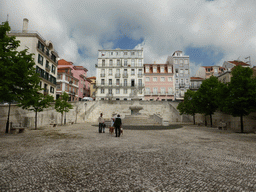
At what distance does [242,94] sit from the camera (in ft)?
58.0

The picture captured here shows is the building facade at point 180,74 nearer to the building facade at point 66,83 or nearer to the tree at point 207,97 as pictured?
the tree at point 207,97

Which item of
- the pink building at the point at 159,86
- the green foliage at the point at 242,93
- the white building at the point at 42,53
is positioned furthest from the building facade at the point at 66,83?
the green foliage at the point at 242,93

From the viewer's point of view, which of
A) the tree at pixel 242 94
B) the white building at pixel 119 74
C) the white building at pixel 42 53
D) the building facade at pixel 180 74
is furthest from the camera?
the building facade at pixel 180 74

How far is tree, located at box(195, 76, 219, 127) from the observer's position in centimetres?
2532

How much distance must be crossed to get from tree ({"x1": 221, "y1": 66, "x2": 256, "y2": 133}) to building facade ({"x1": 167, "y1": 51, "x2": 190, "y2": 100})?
41.4 m

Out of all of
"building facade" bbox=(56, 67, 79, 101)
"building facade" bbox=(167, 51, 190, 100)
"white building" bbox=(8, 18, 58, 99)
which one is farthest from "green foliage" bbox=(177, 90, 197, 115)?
"building facade" bbox=(56, 67, 79, 101)

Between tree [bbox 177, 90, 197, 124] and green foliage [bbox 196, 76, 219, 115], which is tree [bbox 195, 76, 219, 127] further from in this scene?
tree [bbox 177, 90, 197, 124]

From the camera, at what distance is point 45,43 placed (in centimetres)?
3803

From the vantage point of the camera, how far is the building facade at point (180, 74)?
60.1 metres

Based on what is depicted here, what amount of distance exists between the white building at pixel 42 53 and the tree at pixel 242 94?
32.3 metres

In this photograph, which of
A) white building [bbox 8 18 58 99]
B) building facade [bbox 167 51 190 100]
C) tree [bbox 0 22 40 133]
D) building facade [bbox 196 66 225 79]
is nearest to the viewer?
tree [bbox 0 22 40 133]

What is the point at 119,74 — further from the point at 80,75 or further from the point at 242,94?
the point at 242,94

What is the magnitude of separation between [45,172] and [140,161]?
3.11 m

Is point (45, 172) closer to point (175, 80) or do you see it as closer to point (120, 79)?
point (120, 79)
